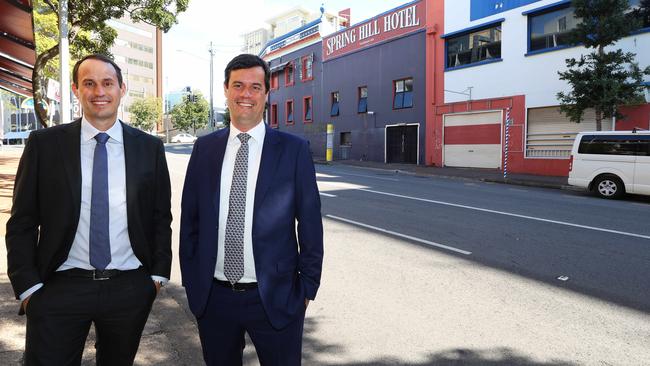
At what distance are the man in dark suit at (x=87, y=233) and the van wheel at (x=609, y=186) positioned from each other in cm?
1425

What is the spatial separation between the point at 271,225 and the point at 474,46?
938 inches

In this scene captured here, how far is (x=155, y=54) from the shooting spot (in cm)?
9731

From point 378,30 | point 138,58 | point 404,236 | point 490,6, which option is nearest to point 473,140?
point 490,6

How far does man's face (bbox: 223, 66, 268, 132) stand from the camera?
7.34ft

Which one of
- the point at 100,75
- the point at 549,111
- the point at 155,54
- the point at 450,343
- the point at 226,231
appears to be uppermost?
the point at 155,54

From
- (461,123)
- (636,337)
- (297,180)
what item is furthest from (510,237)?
(461,123)

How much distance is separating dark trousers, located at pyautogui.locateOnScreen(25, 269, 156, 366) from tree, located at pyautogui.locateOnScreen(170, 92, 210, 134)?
69.7m

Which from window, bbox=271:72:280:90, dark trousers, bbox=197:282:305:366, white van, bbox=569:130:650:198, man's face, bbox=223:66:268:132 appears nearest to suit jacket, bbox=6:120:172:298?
dark trousers, bbox=197:282:305:366

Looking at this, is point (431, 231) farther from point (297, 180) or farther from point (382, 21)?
point (382, 21)

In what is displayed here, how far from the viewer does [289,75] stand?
3991cm

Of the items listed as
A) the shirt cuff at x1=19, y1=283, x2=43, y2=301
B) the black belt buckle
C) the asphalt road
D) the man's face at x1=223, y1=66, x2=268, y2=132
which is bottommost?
the asphalt road

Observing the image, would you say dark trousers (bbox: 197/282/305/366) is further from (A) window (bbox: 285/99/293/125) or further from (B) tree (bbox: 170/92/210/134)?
(B) tree (bbox: 170/92/210/134)

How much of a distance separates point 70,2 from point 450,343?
10835 mm

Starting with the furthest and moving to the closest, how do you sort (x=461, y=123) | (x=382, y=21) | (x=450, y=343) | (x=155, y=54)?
(x=155, y=54), (x=382, y=21), (x=461, y=123), (x=450, y=343)
